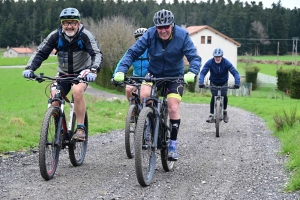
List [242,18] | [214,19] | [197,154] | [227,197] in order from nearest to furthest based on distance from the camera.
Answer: [227,197], [197,154], [242,18], [214,19]

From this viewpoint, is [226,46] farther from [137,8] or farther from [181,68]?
[181,68]

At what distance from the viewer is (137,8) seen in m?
138

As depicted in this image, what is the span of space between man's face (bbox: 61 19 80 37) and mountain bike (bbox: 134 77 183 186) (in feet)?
4.12

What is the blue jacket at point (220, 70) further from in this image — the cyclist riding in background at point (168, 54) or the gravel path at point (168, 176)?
the cyclist riding in background at point (168, 54)

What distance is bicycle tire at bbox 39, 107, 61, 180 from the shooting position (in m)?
6.13

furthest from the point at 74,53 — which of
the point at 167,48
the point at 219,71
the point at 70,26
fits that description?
the point at 219,71

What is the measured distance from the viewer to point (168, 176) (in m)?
6.88

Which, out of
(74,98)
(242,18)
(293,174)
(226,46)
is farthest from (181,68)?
(242,18)

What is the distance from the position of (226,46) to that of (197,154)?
244 feet

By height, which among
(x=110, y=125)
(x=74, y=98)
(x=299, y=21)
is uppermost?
(x=299, y=21)

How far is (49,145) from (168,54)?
199cm

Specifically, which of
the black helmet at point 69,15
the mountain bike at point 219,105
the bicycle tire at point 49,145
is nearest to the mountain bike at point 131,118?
the black helmet at point 69,15

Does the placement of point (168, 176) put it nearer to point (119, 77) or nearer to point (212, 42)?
point (119, 77)

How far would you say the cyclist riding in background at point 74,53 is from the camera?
6.91 m
